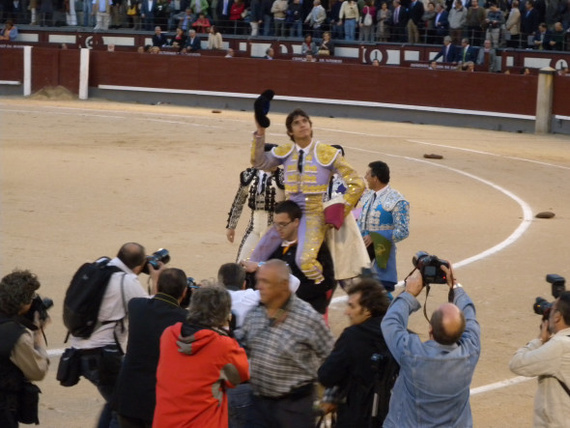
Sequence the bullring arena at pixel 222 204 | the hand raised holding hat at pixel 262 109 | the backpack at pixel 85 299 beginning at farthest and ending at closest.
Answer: the bullring arena at pixel 222 204 < the hand raised holding hat at pixel 262 109 < the backpack at pixel 85 299

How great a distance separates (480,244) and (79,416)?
6106 mm

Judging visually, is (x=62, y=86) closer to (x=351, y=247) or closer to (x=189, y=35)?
(x=189, y=35)

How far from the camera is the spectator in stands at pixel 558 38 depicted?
942 inches

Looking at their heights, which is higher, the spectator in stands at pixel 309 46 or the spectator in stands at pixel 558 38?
the spectator in stands at pixel 558 38

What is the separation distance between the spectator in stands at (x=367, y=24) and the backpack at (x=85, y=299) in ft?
71.8

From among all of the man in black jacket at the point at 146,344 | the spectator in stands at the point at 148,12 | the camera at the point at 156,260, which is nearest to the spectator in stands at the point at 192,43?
the spectator in stands at the point at 148,12

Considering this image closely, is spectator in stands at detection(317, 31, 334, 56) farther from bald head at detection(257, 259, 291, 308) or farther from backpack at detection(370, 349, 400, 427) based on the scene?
backpack at detection(370, 349, 400, 427)

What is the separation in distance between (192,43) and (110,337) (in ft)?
76.8

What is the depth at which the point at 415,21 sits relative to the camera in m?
25.8

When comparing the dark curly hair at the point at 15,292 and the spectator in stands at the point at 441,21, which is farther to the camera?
the spectator in stands at the point at 441,21

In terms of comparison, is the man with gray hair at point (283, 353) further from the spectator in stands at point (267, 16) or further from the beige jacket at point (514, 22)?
the spectator in stands at point (267, 16)

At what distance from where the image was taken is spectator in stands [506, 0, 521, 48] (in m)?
24.2

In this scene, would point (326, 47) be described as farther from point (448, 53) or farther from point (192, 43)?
point (192, 43)

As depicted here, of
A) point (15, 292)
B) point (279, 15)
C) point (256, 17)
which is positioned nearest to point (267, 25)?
point (256, 17)
